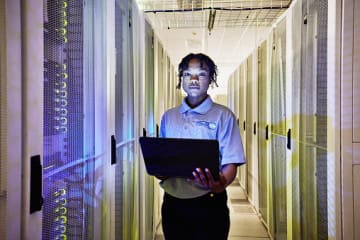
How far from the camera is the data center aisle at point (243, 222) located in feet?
10.1

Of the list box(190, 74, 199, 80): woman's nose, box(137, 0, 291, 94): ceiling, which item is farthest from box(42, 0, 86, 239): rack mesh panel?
box(137, 0, 291, 94): ceiling

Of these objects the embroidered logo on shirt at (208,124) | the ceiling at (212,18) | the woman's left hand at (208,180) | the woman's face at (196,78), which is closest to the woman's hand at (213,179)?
the woman's left hand at (208,180)

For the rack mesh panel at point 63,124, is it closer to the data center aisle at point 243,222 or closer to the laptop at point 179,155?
the laptop at point 179,155

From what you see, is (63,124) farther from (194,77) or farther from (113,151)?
(194,77)

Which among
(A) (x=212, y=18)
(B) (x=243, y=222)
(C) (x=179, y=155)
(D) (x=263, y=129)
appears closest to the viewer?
(C) (x=179, y=155)

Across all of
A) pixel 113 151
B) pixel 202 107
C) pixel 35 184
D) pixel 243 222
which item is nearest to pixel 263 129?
pixel 243 222

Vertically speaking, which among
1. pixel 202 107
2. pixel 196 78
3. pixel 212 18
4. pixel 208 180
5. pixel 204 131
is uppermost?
pixel 212 18

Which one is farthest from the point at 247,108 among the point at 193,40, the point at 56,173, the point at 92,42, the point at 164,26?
the point at 56,173

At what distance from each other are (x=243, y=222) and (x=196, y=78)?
2.62m

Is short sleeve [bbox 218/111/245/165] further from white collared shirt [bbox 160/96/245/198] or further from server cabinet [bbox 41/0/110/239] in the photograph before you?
server cabinet [bbox 41/0/110/239]

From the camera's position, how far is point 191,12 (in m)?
3.55

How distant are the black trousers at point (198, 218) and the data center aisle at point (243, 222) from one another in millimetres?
1690

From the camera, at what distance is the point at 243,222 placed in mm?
3498

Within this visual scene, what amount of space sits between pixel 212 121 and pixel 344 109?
0.60 metres
